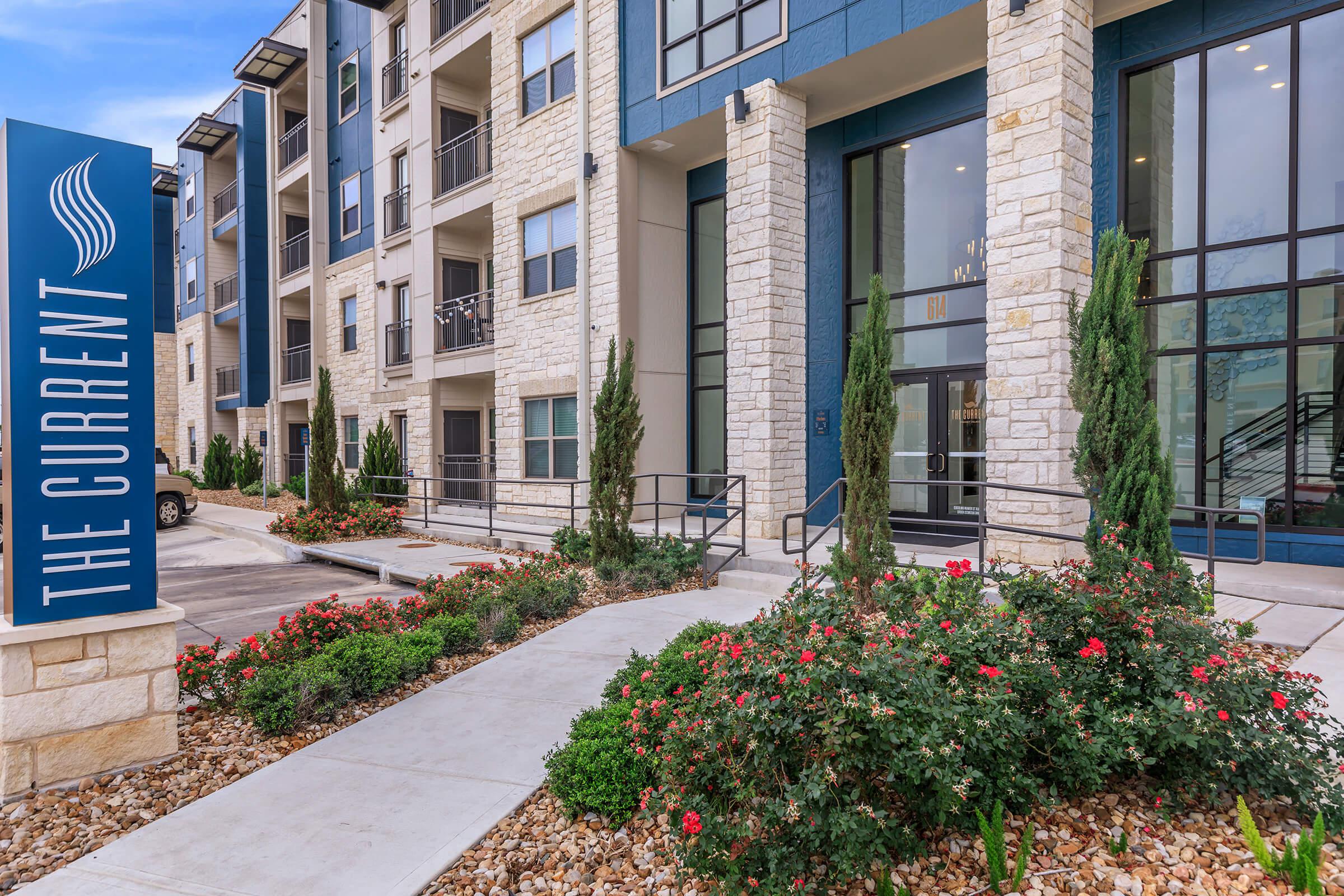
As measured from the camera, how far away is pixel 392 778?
4211mm

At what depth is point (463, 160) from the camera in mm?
18234

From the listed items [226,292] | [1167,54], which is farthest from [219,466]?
[1167,54]

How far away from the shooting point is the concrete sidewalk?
3.31 meters

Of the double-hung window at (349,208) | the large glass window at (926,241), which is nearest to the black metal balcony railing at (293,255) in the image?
the double-hung window at (349,208)

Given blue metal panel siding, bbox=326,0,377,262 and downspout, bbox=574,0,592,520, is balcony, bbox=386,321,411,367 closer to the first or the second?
blue metal panel siding, bbox=326,0,377,262

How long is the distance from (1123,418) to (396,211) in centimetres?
1903

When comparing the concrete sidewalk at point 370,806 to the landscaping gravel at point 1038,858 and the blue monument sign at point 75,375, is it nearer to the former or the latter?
the landscaping gravel at point 1038,858


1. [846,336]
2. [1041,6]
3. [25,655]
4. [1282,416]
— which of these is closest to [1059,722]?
[25,655]

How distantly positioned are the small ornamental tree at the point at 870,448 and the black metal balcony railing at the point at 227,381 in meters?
29.1

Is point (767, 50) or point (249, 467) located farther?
point (249, 467)

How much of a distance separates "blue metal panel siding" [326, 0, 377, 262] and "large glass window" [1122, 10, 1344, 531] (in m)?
18.6

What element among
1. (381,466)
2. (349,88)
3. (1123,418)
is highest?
(349,88)

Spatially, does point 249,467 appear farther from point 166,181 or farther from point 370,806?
point 370,806

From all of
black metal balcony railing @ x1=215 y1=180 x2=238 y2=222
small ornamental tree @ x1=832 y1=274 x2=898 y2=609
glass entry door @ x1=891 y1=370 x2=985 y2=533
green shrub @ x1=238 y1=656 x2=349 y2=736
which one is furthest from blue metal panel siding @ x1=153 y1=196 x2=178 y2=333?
small ornamental tree @ x1=832 y1=274 x2=898 y2=609
